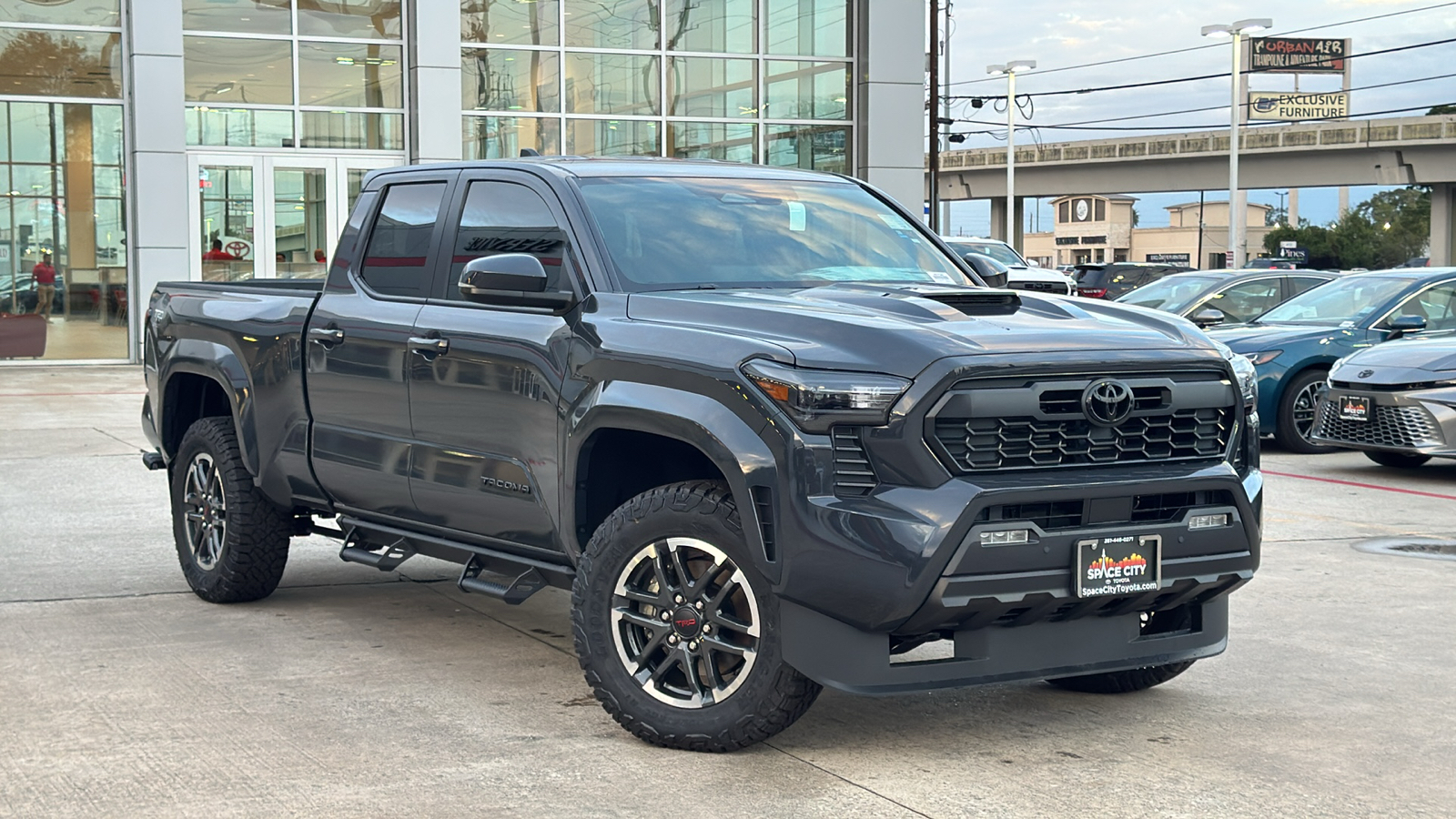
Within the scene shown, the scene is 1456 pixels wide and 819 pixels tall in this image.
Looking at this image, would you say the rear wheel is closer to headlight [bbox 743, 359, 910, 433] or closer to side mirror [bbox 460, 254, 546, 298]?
side mirror [bbox 460, 254, 546, 298]

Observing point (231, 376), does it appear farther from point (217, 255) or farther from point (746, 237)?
point (217, 255)

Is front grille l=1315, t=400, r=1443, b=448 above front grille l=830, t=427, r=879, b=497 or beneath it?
beneath

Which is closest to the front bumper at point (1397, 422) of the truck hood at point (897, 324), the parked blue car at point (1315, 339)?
the parked blue car at point (1315, 339)

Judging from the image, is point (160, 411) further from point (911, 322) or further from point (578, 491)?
point (911, 322)

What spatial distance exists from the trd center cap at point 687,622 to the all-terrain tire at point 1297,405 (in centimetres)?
1067

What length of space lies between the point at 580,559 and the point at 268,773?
1140 millimetres

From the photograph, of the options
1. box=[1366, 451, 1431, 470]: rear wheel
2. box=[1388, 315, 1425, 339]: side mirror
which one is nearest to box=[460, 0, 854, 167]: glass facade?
box=[1388, 315, 1425, 339]: side mirror

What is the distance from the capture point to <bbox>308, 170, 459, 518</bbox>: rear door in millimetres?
6434

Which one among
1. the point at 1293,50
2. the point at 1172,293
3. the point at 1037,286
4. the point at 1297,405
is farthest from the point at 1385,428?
the point at 1293,50

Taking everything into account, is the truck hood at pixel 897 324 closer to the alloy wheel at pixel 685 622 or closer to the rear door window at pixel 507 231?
the rear door window at pixel 507 231

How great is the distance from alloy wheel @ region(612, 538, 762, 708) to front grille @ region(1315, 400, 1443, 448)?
8.54m

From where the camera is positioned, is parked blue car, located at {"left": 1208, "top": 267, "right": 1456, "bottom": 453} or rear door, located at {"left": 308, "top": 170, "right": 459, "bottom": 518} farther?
parked blue car, located at {"left": 1208, "top": 267, "right": 1456, "bottom": 453}

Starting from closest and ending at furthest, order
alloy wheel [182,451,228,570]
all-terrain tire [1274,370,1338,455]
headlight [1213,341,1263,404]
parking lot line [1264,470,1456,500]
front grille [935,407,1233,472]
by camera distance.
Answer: front grille [935,407,1233,472] < headlight [1213,341,1263,404] < alloy wheel [182,451,228,570] < parking lot line [1264,470,1456,500] < all-terrain tire [1274,370,1338,455]

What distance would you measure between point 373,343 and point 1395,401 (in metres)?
8.41
